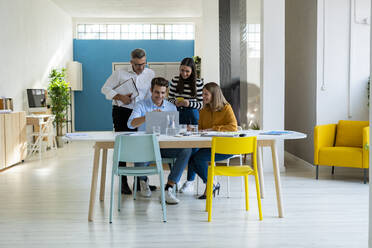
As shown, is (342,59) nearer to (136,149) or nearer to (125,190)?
(125,190)

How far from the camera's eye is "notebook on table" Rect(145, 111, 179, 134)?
3.75m

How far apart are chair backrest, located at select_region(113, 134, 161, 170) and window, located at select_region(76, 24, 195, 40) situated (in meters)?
10.1

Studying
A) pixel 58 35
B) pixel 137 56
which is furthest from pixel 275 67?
pixel 58 35

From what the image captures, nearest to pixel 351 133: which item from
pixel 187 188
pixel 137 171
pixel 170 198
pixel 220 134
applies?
pixel 187 188

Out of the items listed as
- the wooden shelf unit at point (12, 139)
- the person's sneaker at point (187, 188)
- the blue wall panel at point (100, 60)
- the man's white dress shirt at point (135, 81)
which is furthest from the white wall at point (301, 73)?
the blue wall panel at point (100, 60)

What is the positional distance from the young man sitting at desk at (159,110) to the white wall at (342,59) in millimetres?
2639

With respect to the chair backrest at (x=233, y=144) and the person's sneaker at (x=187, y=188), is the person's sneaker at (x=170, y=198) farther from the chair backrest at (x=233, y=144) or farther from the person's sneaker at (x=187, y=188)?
the chair backrest at (x=233, y=144)

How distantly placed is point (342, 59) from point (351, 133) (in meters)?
1.06

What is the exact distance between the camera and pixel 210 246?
2951mm

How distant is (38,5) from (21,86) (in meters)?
2.16

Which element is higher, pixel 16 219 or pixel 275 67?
pixel 275 67

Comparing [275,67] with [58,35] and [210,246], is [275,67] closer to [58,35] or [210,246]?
[210,246]

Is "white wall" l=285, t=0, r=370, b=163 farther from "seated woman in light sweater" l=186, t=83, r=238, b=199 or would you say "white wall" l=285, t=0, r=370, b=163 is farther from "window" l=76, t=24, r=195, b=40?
"window" l=76, t=24, r=195, b=40

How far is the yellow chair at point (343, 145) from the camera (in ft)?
17.0
